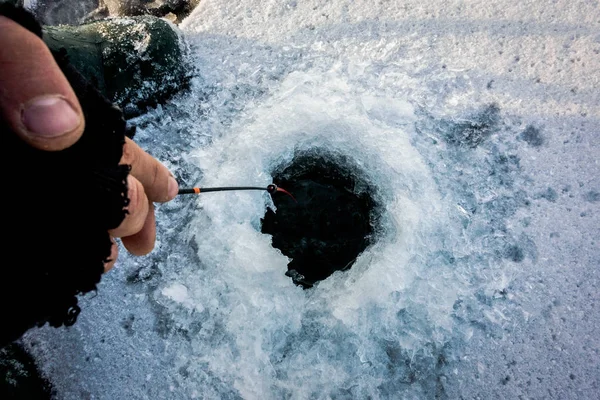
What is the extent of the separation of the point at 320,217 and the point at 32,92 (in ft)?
3.68

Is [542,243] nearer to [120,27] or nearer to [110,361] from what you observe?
[110,361]

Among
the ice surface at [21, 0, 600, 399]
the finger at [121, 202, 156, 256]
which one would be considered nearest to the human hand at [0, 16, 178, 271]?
the finger at [121, 202, 156, 256]

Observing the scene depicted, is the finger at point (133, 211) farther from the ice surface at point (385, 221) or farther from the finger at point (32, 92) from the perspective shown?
the ice surface at point (385, 221)

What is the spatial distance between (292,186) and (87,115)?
91cm

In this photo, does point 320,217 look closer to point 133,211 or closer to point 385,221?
point 385,221

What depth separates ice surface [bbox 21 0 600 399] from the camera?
127cm

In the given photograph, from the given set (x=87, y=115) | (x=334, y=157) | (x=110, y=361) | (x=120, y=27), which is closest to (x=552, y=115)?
(x=334, y=157)

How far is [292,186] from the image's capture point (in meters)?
1.60

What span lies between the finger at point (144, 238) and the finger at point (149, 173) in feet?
0.21

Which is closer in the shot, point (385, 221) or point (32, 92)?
point (32, 92)

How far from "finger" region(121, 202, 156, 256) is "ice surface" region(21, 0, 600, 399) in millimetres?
281

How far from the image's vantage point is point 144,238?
1084 mm

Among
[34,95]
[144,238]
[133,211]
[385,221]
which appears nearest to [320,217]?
[385,221]

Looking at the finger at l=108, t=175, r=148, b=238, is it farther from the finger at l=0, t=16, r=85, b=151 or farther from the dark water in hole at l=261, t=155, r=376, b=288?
the dark water in hole at l=261, t=155, r=376, b=288
